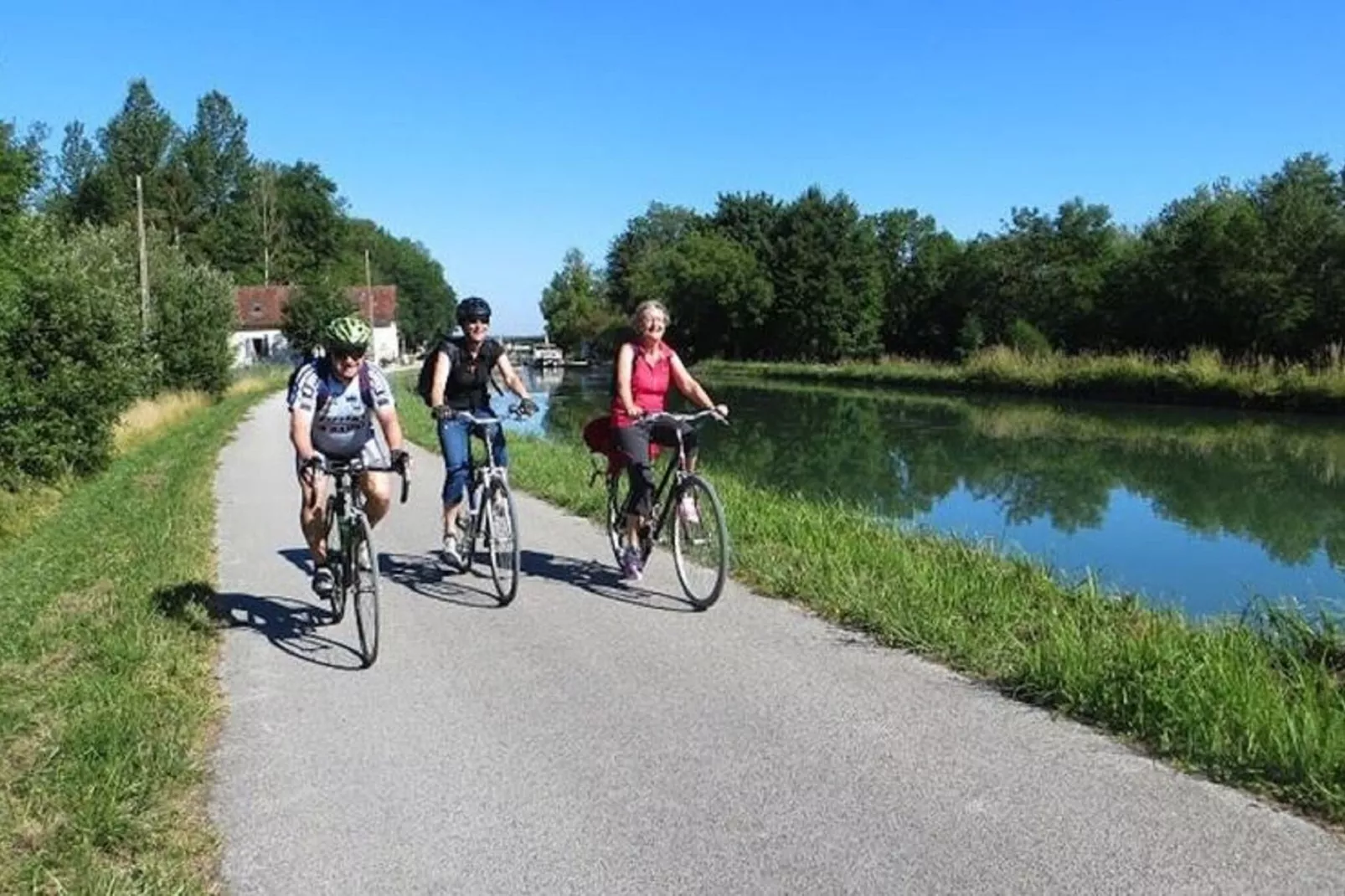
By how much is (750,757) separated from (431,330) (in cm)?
13207

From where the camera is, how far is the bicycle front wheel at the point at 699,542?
7.28m

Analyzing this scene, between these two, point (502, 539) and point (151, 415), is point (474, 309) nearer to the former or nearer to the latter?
point (502, 539)

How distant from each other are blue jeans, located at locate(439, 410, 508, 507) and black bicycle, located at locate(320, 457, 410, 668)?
141cm

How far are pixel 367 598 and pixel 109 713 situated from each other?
1.47 metres

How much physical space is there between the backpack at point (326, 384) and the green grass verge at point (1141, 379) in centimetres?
3264

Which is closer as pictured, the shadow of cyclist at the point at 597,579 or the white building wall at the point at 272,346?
the shadow of cyclist at the point at 597,579

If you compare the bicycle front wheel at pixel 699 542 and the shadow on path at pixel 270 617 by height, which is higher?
the bicycle front wheel at pixel 699 542

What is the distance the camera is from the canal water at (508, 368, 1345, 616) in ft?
40.7

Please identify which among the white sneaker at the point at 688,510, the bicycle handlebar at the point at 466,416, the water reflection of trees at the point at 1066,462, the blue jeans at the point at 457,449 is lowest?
the water reflection of trees at the point at 1066,462

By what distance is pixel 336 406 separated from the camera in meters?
6.64

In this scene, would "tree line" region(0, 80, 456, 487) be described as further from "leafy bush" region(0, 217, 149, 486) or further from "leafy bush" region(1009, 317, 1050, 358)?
"leafy bush" region(1009, 317, 1050, 358)

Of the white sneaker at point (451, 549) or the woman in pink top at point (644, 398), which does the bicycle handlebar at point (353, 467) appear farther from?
the white sneaker at point (451, 549)

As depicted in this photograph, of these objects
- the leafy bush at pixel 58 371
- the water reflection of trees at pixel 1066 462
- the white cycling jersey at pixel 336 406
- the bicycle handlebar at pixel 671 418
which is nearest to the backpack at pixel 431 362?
the bicycle handlebar at pixel 671 418

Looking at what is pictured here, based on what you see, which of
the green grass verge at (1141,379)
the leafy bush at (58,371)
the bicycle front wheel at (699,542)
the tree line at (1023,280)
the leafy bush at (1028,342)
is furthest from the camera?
the leafy bush at (1028,342)
